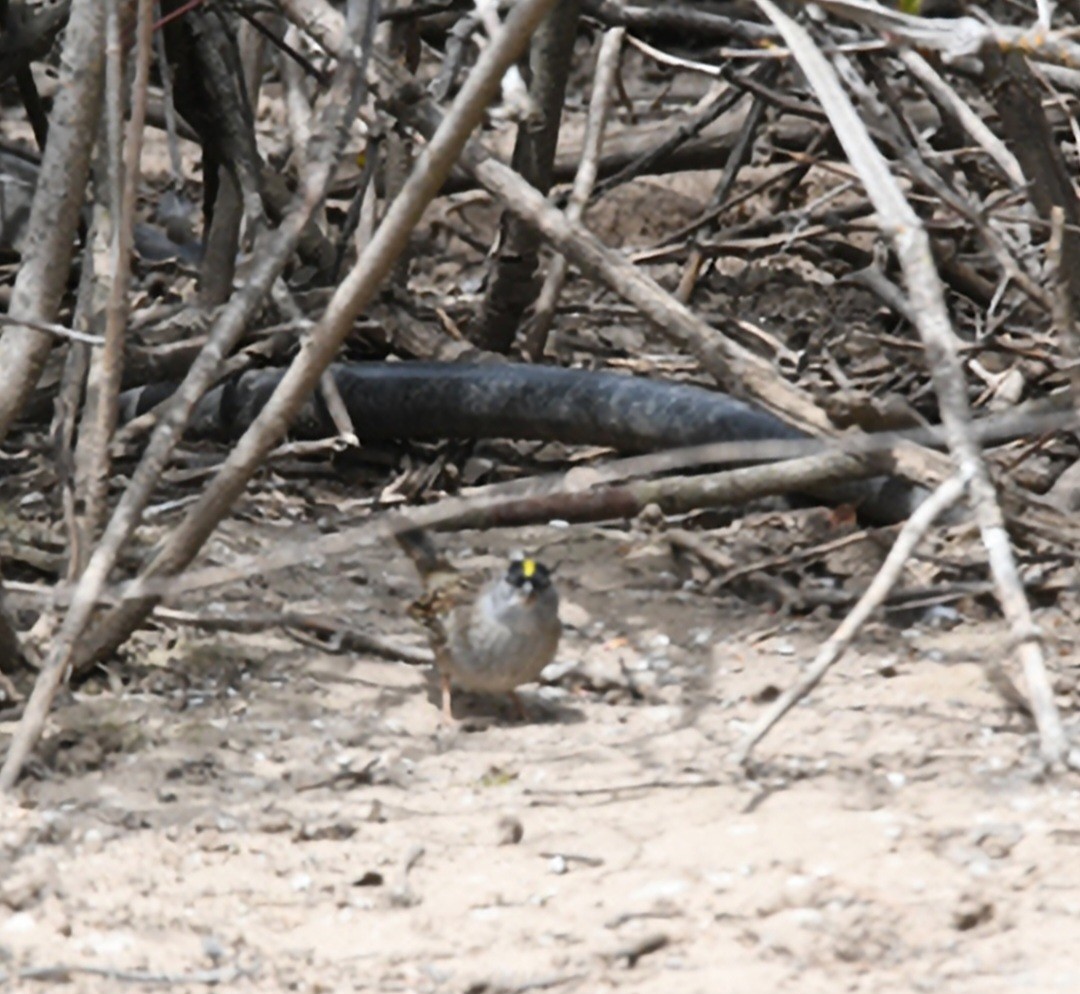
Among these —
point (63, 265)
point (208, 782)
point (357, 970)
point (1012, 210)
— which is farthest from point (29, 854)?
point (1012, 210)

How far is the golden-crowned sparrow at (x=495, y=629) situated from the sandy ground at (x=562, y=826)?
11cm

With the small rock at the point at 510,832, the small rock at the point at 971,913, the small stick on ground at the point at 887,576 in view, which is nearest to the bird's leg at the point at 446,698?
the small rock at the point at 510,832

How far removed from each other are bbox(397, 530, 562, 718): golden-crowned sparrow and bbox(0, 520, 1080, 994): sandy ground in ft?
0.35

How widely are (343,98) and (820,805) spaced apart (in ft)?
6.01

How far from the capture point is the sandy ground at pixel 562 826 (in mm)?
3256

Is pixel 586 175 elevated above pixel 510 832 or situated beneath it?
elevated above

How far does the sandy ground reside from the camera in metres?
3.26

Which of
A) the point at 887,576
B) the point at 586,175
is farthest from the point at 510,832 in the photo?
the point at 586,175

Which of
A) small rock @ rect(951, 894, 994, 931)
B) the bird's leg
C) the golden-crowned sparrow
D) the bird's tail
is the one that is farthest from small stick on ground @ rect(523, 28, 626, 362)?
small rock @ rect(951, 894, 994, 931)

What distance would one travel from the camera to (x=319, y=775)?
431cm

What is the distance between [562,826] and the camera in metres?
3.98

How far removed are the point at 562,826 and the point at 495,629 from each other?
2.91ft

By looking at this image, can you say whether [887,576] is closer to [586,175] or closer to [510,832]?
[510,832]

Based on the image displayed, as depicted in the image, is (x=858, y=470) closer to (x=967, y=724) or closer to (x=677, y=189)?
(x=967, y=724)
